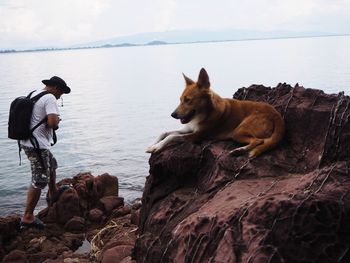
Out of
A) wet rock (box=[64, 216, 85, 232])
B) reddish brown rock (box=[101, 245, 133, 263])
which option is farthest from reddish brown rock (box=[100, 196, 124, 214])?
reddish brown rock (box=[101, 245, 133, 263])

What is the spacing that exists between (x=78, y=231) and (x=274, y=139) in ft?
19.2

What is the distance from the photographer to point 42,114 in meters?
9.60

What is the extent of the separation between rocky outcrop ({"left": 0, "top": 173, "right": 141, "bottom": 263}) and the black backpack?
1892 mm

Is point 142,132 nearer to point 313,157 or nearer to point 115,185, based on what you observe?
point 115,185

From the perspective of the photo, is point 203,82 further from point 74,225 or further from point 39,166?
point 74,225

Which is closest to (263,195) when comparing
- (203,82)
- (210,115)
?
(210,115)

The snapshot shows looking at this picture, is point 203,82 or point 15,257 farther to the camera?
point 15,257

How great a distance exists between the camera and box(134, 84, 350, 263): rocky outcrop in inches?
174

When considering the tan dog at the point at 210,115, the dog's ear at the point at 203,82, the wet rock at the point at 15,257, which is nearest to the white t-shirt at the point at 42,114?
the wet rock at the point at 15,257

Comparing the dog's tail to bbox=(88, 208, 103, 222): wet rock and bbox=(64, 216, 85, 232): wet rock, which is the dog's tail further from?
bbox=(88, 208, 103, 222): wet rock

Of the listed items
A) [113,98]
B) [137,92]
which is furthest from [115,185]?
[137,92]

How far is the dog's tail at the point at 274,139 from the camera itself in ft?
21.7

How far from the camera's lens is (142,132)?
1016 inches

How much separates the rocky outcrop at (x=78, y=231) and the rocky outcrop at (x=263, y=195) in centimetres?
168
